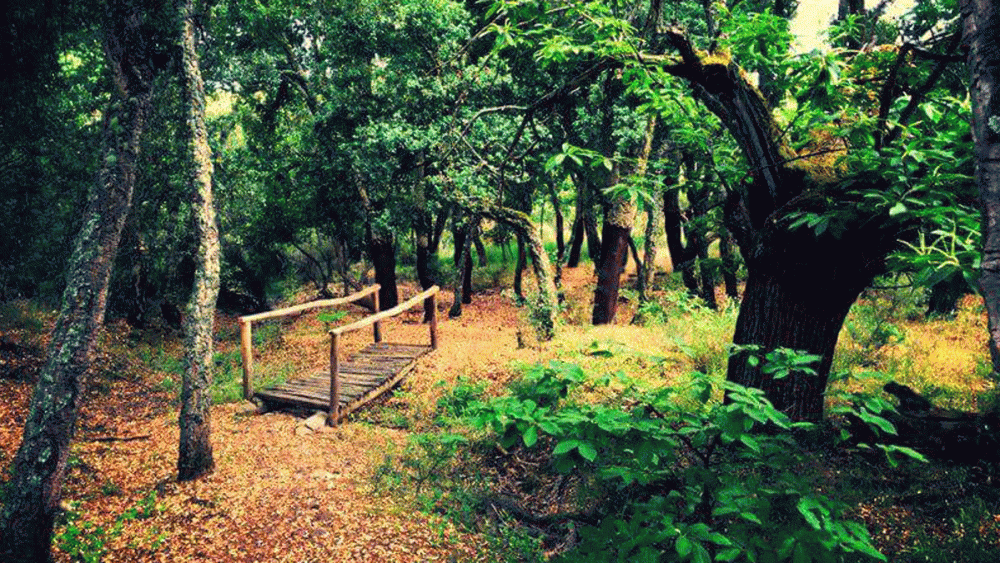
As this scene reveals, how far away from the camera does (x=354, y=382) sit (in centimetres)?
979

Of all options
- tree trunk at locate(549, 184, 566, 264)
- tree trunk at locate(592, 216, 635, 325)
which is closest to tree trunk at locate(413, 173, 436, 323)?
tree trunk at locate(592, 216, 635, 325)

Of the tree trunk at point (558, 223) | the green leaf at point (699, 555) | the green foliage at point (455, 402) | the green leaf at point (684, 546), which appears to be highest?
the tree trunk at point (558, 223)

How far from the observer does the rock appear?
833cm

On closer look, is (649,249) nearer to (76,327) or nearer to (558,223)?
(558,223)

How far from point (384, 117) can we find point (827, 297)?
11.8 meters

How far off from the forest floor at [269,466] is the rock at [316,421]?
0.14 m

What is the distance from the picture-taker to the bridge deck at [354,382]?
897cm

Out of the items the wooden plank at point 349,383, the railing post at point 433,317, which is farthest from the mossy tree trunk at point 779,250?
the railing post at point 433,317

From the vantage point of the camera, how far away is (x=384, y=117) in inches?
545

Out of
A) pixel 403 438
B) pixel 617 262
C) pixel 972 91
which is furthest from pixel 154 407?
pixel 972 91

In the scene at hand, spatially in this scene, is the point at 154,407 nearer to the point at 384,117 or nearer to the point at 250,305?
the point at 384,117

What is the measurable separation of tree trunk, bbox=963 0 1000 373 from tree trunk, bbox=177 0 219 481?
6.47 m

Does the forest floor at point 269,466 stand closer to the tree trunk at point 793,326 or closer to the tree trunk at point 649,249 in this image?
the tree trunk at point 793,326

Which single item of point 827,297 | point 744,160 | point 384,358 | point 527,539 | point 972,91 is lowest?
point 527,539
